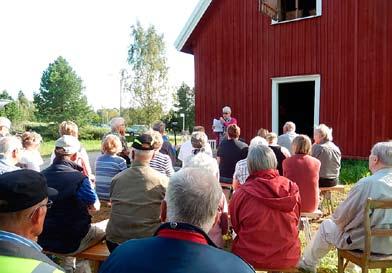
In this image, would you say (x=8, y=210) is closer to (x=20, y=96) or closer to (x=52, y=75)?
(x=52, y=75)

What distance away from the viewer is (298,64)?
1164 cm

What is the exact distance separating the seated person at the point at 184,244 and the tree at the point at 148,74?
109 feet

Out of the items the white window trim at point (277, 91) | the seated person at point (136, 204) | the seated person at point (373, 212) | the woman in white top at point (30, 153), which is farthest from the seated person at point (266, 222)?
the white window trim at point (277, 91)

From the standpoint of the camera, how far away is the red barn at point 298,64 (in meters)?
10.2

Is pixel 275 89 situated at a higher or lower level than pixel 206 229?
higher

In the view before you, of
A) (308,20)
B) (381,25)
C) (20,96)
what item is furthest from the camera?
(20,96)

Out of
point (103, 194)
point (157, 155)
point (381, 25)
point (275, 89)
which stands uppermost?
point (381, 25)

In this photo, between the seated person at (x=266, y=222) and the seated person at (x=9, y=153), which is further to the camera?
the seated person at (x=9, y=153)

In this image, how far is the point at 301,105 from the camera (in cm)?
1518

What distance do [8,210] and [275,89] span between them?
11.0 m

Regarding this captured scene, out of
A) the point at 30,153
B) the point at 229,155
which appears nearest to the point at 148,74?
the point at 229,155

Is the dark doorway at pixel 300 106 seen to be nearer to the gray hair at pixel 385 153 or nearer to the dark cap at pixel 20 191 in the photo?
the gray hair at pixel 385 153

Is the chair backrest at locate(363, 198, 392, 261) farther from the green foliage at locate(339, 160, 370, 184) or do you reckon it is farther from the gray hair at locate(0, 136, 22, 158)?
the green foliage at locate(339, 160, 370, 184)

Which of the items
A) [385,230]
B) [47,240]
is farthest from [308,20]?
[47,240]
